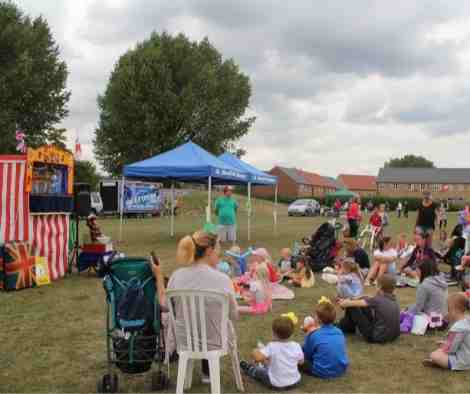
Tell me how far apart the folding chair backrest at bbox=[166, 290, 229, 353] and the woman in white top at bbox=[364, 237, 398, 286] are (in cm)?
610

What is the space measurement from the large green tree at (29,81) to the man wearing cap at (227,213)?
17455 millimetres

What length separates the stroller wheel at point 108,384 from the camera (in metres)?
4.09

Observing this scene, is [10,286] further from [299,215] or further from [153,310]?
[299,215]

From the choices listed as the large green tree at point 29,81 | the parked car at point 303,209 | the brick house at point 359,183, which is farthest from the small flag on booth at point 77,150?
the brick house at point 359,183

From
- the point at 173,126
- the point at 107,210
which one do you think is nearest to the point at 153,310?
the point at 107,210

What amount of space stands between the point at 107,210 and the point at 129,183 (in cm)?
225

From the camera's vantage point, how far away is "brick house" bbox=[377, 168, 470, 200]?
9838 cm

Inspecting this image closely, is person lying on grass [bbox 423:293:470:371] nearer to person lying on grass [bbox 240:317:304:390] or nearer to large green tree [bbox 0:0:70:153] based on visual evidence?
person lying on grass [bbox 240:317:304:390]

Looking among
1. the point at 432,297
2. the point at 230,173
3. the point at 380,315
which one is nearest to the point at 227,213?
the point at 230,173

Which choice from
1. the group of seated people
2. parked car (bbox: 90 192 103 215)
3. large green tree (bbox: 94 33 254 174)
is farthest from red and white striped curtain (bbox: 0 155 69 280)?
large green tree (bbox: 94 33 254 174)

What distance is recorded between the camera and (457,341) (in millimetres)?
4754

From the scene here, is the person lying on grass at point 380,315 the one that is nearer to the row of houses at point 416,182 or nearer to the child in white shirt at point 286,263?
the child in white shirt at point 286,263

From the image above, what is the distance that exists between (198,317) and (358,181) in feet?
377

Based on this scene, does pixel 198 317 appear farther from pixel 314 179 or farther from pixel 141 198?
pixel 314 179
